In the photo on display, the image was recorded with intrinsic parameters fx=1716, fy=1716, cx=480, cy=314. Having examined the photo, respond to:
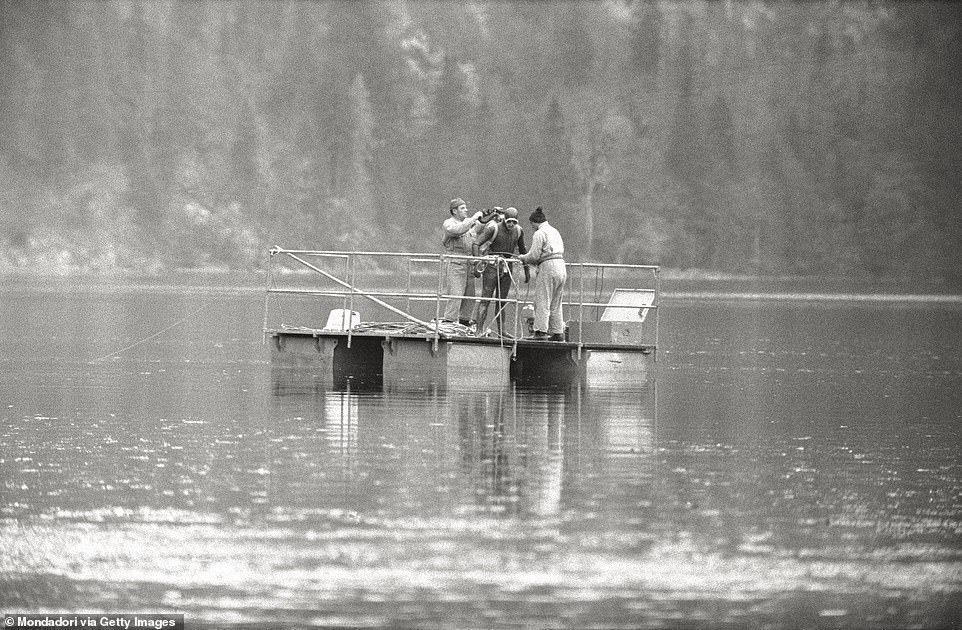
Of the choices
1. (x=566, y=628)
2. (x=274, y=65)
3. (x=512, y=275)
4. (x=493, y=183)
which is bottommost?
(x=566, y=628)

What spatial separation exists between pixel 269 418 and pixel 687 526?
26.3 feet

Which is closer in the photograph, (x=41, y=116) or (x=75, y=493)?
(x=75, y=493)

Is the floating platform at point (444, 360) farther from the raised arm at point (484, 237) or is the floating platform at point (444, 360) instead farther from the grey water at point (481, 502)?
the raised arm at point (484, 237)

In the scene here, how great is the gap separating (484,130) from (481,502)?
116397mm

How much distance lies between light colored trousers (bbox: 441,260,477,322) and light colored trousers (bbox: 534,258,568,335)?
1.10 m

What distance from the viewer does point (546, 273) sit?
24.0m

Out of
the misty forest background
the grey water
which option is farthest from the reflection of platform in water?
the misty forest background

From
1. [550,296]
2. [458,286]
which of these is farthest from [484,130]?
[550,296]

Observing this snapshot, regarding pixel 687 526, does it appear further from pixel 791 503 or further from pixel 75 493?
pixel 75 493

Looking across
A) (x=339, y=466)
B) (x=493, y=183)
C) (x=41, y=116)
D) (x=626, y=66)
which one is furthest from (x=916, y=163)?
(x=339, y=466)

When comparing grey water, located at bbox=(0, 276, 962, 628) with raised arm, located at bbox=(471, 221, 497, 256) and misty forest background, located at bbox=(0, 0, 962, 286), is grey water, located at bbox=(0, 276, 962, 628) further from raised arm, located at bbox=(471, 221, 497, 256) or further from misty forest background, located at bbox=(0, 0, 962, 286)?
misty forest background, located at bbox=(0, 0, 962, 286)

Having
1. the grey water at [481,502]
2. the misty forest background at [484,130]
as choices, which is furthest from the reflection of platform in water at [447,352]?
the misty forest background at [484,130]

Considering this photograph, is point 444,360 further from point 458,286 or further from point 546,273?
point 546,273

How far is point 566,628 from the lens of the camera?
380 inches
